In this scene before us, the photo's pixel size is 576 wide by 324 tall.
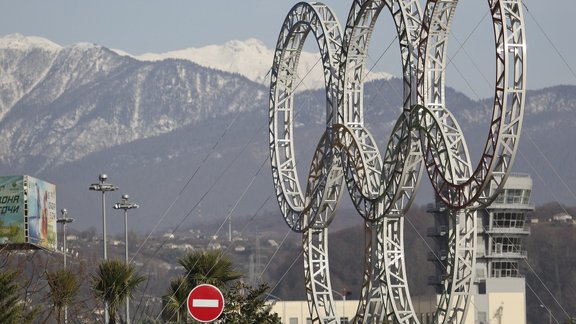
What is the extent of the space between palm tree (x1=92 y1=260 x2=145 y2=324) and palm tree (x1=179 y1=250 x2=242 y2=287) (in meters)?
1.57

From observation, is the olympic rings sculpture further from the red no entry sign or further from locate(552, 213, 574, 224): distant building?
locate(552, 213, 574, 224): distant building

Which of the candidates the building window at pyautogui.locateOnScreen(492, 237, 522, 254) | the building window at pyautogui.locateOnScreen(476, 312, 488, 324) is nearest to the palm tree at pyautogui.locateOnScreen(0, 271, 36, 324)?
the building window at pyautogui.locateOnScreen(476, 312, 488, 324)

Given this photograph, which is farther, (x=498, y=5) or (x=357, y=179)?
(x=357, y=179)

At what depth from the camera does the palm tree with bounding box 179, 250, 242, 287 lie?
46625 mm

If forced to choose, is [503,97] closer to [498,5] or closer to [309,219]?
[498,5]

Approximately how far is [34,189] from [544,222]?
395ft

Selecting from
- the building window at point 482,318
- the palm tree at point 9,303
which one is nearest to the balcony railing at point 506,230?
the building window at point 482,318

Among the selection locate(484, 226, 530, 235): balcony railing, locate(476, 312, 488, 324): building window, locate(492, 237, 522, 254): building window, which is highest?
locate(484, 226, 530, 235): balcony railing

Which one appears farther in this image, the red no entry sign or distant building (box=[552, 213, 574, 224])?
distant building (box=[552, 213, 574, 224])

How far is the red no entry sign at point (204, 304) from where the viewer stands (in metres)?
29.9

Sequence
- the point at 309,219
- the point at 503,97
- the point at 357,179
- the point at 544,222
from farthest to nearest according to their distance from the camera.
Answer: the point at 544,222 → the point at 309,219 → the point at 357,179 → the point at 503,97

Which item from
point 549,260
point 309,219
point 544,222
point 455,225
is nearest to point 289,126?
point 309,219

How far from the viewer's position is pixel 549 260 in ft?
564

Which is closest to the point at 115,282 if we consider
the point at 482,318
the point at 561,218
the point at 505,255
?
the point at 482,318
